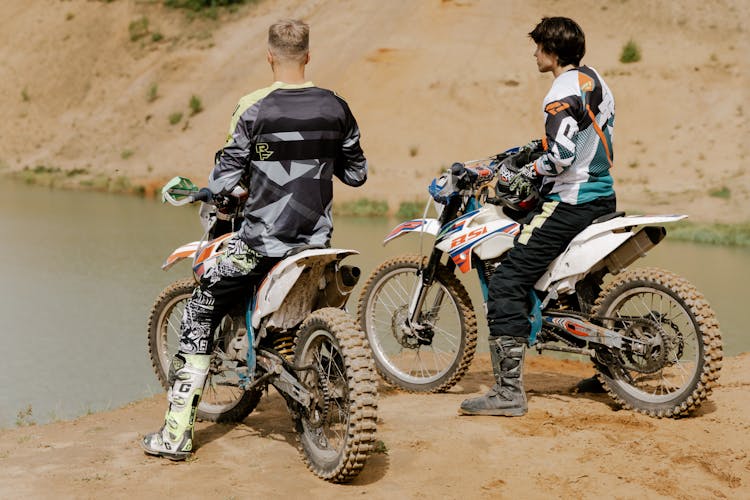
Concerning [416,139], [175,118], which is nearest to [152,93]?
[175,118]

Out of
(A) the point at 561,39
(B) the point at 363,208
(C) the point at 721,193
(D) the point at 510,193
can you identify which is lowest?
(B) the point at 363,208

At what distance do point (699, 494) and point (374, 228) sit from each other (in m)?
14.2

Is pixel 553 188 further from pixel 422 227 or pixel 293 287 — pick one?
pixel 293 287

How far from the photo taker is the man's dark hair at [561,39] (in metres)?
5.81

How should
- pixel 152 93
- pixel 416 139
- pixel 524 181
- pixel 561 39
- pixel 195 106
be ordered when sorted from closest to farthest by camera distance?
1. pixel 561 39
2. pixel 524 181
3. pixel 416 139
4. pixel 195 106
5. pixel 152 93

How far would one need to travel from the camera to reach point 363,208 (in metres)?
21.5

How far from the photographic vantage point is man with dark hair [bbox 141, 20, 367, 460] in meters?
4.91

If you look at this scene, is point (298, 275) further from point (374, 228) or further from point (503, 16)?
point (503, 16)

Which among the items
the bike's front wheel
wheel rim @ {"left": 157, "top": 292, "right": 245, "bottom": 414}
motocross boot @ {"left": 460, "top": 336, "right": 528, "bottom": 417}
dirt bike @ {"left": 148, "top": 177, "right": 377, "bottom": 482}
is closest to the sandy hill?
the bike's front wheel

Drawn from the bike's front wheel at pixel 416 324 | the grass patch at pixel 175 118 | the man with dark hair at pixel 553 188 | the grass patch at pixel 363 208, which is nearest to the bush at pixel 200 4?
the grass patch at pixel 175 118

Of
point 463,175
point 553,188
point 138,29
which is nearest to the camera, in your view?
point 553,188

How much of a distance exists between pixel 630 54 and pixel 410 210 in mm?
11657

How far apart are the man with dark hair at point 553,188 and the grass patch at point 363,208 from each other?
1495cm

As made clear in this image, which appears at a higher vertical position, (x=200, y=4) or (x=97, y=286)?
(x=200, y=4)
